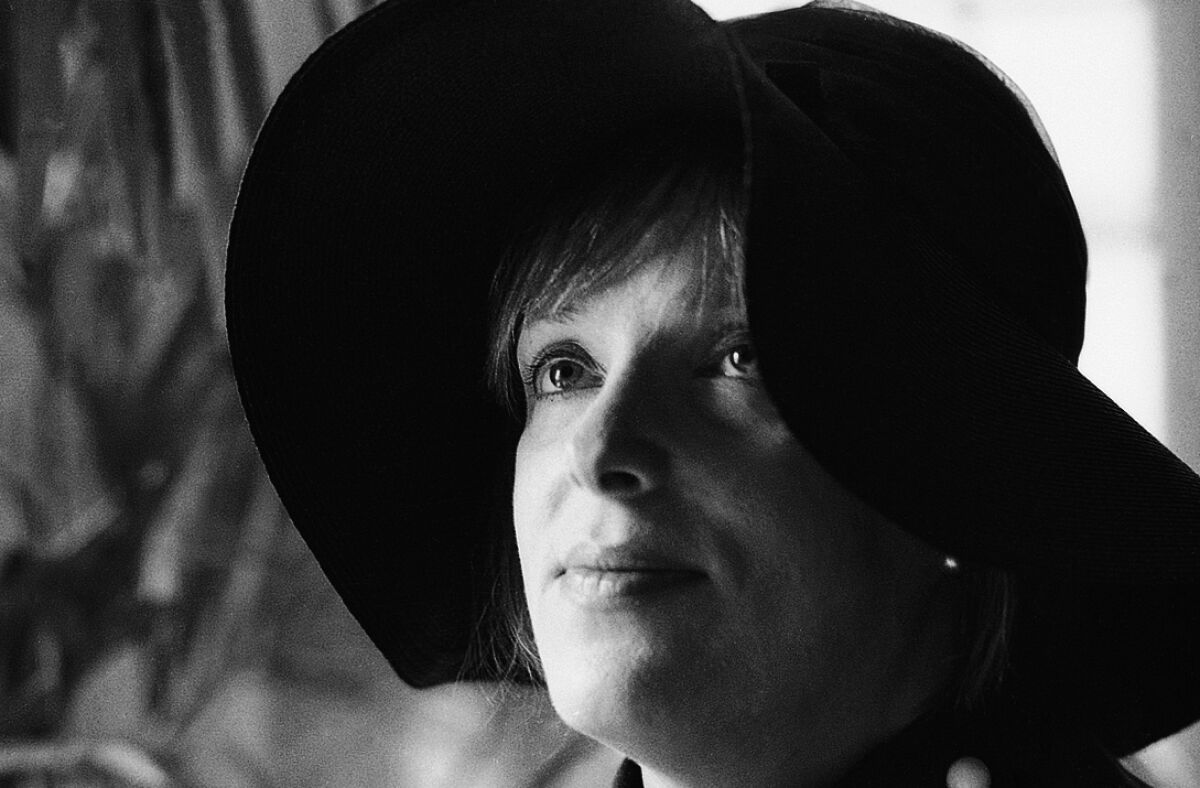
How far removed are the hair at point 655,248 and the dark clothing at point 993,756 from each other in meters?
0.02

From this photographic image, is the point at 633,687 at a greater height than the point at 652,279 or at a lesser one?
lesser

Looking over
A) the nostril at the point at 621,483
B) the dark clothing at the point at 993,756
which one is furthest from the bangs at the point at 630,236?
Answer: the dark clothing at the point at 993,756

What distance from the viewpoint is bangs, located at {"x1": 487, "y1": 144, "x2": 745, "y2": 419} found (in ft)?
2.55

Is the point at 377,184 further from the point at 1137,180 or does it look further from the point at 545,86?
the point at 1137,180

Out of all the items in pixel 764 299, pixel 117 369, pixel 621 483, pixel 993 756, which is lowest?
pixel 117 369

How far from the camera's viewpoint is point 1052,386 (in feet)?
2.34

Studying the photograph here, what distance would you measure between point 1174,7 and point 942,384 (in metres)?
1.11

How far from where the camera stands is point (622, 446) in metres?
0.74

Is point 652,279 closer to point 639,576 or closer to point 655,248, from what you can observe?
point 655,248

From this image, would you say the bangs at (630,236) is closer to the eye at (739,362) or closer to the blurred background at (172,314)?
the eye at (739,362)

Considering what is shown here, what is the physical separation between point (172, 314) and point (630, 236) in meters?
1.04

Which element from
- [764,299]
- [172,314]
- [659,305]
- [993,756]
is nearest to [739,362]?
[659,305]

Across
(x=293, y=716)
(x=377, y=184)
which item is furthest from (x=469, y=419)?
(x=293, y=716)

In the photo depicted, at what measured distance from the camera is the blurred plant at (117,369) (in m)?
1.58
